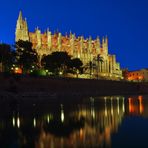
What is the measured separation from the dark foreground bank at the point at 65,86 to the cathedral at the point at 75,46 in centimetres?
4177

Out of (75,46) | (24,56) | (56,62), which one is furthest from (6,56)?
(75,46)

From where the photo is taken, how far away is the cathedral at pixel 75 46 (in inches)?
5320

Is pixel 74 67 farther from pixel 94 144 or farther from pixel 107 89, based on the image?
pixel 94 144

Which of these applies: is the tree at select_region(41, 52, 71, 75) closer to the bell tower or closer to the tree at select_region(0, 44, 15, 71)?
the tree at select_region(0, 44, 15, 71)

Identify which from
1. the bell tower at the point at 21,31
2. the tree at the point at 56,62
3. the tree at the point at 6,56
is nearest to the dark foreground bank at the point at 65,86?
the tree at the point at 6,56

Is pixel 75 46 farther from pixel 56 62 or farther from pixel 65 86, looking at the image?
pixel 65 86

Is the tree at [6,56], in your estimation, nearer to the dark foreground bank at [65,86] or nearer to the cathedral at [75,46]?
the dark foreground bank at [65,86]

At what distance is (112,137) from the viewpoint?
17922 millimetres

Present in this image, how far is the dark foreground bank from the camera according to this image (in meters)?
67.9

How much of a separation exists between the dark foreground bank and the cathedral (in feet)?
137

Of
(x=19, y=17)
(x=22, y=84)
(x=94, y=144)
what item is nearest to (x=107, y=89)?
(x=22, y=84)

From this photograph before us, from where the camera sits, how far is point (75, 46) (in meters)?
152

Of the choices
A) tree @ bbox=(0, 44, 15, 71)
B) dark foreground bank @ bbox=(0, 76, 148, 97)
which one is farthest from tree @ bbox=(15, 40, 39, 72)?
dark foreground bank @ bbox=(0, 76, 148, 97)

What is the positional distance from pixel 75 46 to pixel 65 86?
233 ft
